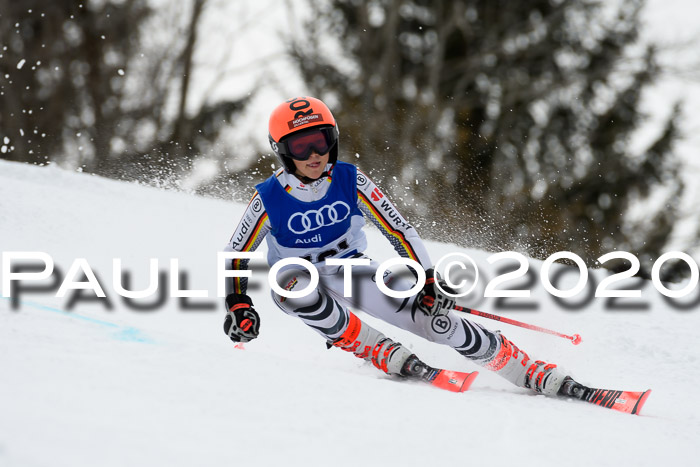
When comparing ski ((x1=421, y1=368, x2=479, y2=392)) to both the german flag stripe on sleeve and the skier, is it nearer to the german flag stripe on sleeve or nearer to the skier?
the skier

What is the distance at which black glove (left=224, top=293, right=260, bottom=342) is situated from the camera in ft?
11.5

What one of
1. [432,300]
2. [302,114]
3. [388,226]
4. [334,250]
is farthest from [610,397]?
[302,114]

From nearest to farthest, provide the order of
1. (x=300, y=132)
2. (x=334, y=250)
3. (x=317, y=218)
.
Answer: (x=300, y=132) < (x=317, y=218) < (x=334, y=250)


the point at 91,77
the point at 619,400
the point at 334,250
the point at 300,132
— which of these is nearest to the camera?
the point at 619,400

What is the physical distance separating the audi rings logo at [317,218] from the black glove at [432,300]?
55 centimetres

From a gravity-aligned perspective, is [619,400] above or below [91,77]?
below

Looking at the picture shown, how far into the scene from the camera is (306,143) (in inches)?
144

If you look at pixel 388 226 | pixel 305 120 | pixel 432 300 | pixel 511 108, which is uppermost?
pixel 511 108

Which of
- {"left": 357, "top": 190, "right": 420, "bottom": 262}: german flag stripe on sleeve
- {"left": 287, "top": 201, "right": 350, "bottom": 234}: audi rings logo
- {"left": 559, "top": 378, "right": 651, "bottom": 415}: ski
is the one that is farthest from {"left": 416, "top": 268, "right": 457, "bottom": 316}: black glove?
{"left": 559, "top": 378, "right": 651, "bottom": 415}: ski

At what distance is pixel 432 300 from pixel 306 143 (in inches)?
38.8

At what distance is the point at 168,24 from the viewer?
2038 centimetres

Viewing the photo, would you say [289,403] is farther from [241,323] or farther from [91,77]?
[91,77]

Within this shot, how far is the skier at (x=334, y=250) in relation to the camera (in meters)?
3.66

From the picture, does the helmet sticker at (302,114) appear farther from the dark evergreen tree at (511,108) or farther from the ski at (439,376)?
the dark evergreen tree at (511,108)
